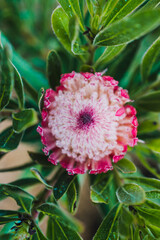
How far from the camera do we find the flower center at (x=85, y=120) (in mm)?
540

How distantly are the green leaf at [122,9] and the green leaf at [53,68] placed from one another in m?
0.16

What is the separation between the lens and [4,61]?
1.42ft

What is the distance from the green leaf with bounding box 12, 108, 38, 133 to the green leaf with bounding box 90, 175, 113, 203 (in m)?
0.20

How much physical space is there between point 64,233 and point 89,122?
25cm

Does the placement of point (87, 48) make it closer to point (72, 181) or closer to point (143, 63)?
point (143, 63)

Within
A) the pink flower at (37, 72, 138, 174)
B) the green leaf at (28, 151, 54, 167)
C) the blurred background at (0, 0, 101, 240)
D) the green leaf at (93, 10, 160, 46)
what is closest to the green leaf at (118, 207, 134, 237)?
the pink flower at (37, 72, 138, 174)

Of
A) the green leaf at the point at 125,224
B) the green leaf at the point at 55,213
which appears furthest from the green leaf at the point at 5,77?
the green leaf at the point at 125,224

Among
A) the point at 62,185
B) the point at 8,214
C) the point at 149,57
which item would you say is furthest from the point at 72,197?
the point at 149,57

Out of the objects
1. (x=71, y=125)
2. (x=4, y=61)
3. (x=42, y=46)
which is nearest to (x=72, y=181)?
(x=71, y=125)

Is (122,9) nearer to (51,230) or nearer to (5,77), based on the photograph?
(5,77)

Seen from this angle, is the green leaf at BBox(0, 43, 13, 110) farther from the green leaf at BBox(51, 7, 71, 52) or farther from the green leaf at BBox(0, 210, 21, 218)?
the green leaf at BBox(0, 210, 21, 218)

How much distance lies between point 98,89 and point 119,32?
16cm

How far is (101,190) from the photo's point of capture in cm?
57

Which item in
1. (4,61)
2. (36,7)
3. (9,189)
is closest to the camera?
(4,61)
